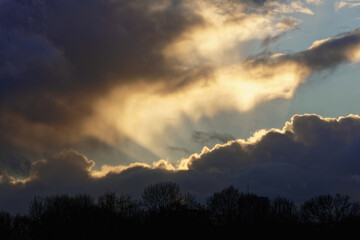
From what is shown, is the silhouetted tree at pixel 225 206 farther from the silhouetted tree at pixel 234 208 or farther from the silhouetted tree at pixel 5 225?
the silhouetted tree at pixel 5 225

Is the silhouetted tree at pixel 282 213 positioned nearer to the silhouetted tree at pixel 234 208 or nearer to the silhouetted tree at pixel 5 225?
the silhouetted tree at pixel 234 208

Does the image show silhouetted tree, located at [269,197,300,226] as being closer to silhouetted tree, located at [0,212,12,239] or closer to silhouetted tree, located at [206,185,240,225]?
silhouetted tree, located at [206,185,240,225]

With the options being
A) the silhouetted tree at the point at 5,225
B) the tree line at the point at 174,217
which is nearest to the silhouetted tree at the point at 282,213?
the tree line at the point at 174,217

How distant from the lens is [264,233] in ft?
391

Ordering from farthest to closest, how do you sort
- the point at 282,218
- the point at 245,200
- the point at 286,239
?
the point at 245,200, the point at 282,218, the point at 286,239

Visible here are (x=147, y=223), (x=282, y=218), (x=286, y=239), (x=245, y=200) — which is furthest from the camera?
(x=245, y=200)

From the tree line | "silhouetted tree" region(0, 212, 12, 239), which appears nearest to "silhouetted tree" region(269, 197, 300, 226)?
the tree line

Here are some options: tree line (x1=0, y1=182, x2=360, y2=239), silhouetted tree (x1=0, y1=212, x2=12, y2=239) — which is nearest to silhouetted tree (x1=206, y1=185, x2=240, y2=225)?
tree line (x1=0, y1=182, x2=360, y2=239)

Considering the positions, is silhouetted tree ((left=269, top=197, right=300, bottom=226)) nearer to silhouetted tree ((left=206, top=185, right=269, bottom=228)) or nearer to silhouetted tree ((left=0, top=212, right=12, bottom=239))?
silhouetted tree ((left=206, top=185, right=269, bottom=228))

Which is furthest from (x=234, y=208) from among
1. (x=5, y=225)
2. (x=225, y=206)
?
(x=5, y=225)

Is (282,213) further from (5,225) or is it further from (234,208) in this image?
(5,225)

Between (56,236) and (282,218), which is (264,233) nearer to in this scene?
(282,218)

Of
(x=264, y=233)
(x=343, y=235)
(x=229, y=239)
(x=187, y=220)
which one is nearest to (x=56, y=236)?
(x=187, y=220)

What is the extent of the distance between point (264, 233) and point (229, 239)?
10.5 meters
